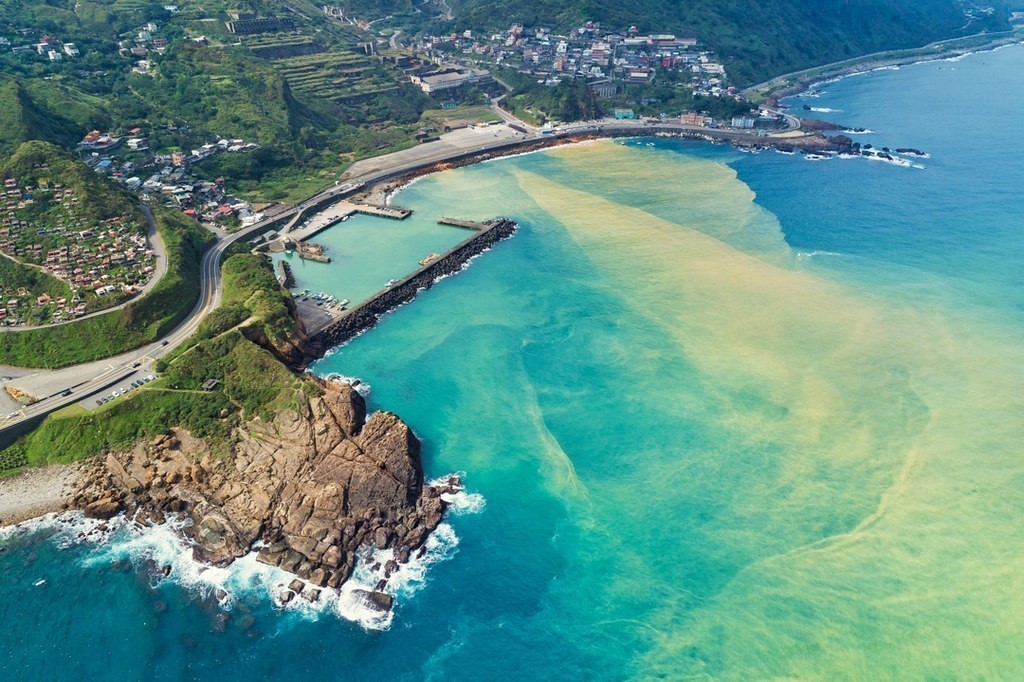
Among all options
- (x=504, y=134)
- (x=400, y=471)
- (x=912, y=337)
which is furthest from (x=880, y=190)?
(x=400, y=471)

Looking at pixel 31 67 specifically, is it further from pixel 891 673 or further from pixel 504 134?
pixel 891 673

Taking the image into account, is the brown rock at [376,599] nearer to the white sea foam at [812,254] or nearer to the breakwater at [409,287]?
the breakwater at [409,287]

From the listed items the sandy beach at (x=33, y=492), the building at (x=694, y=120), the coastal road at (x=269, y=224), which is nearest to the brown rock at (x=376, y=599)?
the sandy beach at (x=33, y=492)

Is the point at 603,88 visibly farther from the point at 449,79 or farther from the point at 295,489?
the point at 295,489

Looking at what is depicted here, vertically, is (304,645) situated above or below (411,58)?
below

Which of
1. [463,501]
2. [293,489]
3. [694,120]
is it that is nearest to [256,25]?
[694,120]

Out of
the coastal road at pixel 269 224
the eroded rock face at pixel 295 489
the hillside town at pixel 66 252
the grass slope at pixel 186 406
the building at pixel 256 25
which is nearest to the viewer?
the eroded rock face at pixel 295 489
